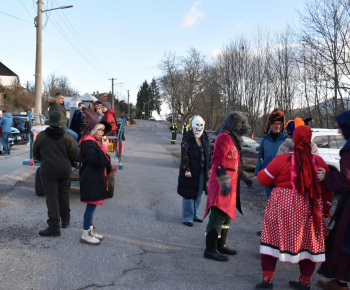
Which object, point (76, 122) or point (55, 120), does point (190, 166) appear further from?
point (76, 122)

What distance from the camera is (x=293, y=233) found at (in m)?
3.58

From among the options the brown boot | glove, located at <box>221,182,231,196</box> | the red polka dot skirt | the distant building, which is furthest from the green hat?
the distant building

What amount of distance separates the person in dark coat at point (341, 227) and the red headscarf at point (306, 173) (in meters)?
0.11

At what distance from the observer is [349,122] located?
356cm

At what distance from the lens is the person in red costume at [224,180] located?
4441 millimetres

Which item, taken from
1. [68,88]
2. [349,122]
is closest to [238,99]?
[349,122]

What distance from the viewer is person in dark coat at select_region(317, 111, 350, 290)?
3424 millimetres

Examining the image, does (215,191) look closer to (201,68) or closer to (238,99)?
(238,99)

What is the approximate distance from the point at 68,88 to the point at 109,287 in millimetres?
86053

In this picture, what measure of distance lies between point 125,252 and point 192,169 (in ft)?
6.58

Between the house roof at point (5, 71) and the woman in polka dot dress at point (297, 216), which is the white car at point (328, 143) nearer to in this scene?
the woman in polka dot dress at point (297, 216)

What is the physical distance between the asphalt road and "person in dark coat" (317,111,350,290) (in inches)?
23.6

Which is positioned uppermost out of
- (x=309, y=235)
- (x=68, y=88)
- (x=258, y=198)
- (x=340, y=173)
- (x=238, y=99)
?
(x=68, y=88)

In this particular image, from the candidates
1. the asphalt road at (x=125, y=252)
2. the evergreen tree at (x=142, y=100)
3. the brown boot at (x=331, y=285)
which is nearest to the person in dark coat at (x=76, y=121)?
the asphalt road at (x=125, y=252)
